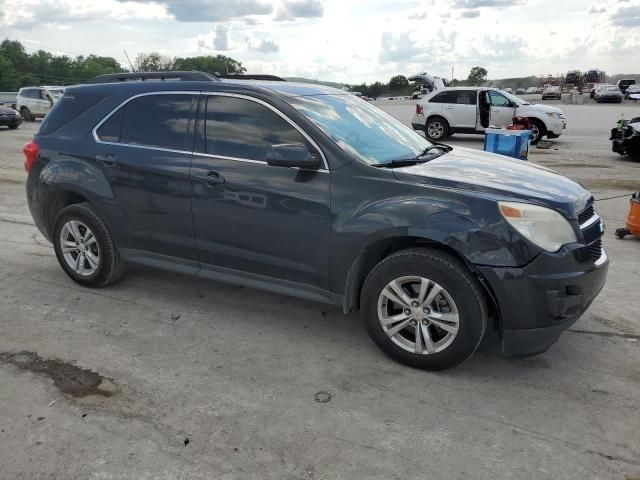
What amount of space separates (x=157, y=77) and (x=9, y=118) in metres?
21.8

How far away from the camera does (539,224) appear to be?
3.17 meters

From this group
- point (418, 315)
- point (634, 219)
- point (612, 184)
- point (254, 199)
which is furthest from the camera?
point (612, 184)

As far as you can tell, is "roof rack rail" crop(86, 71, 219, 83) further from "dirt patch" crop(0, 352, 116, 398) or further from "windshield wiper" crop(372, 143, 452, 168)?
"dirt patch" crop(0, 352, 116, 398)

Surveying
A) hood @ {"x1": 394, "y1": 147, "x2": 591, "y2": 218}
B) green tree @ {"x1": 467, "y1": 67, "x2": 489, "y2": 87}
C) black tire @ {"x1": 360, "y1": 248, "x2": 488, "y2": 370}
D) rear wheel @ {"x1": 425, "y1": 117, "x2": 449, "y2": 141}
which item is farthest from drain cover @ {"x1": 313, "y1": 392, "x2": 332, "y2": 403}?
green tree @ {"x1": 467, "y1": 67, "x2": 489, "y2": 87}

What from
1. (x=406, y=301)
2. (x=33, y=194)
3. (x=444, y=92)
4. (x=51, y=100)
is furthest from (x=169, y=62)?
(x=406, y=301)

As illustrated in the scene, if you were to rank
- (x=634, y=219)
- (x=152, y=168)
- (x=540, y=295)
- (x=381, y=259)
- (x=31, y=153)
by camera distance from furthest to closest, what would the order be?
1. (x=634, y=219)
2. (x=31, y=153)
3. (x=152, y=168)
4. (x=381, y=259)
5. (x=540, y=295)

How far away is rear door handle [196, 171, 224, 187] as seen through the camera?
12.9ft

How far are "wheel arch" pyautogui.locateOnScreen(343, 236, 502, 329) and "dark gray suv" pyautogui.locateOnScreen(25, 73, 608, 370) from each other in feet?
0.04

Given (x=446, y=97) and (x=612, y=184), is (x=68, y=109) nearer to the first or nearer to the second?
(x=612, y=184)

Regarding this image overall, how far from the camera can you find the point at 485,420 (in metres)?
3.00

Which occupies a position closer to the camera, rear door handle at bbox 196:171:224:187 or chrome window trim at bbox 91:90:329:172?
chrome window trim at bbox 91:90:329:172

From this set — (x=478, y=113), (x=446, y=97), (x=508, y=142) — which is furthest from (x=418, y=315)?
(x=446, y=97)

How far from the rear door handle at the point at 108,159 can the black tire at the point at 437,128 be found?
14.0m

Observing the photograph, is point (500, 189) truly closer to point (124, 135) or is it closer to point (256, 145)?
point (256, 145)
